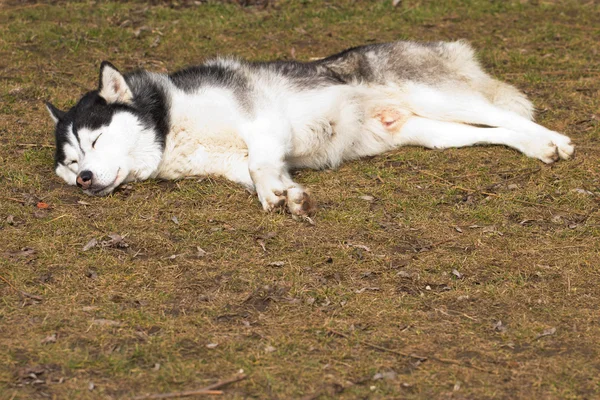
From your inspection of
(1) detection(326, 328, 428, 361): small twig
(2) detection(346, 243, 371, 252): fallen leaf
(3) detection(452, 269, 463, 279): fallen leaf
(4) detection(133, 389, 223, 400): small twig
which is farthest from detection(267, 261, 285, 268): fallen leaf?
(4) detection(133, 389, 223, 400): small twig

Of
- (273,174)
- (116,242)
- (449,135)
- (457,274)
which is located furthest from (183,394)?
(449,135)

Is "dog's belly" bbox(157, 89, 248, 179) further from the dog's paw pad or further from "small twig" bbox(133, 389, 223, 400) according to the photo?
"small twig" bbox(133, 389, 223, 400)

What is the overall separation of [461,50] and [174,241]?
12.3 feet

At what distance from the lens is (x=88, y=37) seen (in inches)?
415

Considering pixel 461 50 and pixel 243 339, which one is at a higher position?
pixel 461 50

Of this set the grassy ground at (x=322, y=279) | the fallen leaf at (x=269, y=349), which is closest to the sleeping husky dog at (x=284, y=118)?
the grassy ground at (x=322, y=279)

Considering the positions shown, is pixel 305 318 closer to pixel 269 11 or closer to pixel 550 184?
pixel 550 184

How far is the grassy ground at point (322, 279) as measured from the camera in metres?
4.16

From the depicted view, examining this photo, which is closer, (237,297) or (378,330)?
(378,330)

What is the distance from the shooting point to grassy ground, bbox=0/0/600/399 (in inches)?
164

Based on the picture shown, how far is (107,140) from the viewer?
21.4ft

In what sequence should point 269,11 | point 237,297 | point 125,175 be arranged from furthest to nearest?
point 269,11 < point 125,175 < point 237,297

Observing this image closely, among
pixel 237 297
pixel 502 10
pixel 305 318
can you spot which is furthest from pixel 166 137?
pixel 502 10

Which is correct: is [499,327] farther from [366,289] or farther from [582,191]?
[582,191]
